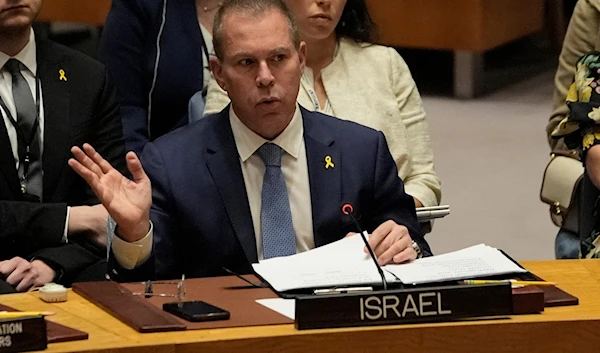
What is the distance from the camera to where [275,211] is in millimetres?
3195

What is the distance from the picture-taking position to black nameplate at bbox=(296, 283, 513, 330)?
2.38 metres

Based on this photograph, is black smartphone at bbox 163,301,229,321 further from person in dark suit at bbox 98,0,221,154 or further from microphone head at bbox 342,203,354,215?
person in dark suit at bbox 98,0,221,154

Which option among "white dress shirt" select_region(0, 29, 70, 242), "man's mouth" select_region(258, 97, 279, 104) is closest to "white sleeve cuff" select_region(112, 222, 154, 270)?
"man's mouth" select_region(258, 97, 279, 104)

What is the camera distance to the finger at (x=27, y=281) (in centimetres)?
348

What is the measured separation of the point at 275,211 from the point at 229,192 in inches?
4.7

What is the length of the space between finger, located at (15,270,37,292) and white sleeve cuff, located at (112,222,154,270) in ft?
2.10

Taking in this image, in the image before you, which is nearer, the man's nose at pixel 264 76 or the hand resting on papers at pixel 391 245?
the hand resting on papers at pixel 391 245

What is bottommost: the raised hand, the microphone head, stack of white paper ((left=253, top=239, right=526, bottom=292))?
stack of white paper ((left=253, top=239, right=526, bottom=292))

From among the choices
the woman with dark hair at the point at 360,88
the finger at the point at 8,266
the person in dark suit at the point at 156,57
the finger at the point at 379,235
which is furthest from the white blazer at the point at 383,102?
the finger at the point at 379,235

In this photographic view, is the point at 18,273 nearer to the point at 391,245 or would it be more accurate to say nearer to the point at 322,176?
the point at 322,176

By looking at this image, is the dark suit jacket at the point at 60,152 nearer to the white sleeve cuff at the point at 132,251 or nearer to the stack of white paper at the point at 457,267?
the white sleeve cuff at the point at 132,251

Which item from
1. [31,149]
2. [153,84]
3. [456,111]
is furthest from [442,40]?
[31,149]

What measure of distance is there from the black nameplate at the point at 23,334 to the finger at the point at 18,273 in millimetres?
1219

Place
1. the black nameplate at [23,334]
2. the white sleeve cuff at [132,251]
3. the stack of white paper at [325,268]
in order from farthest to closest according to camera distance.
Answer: the white sleeve cuff at [132,251] < the stack of white paper at [325,268] < the black nameplate at [23,334]
